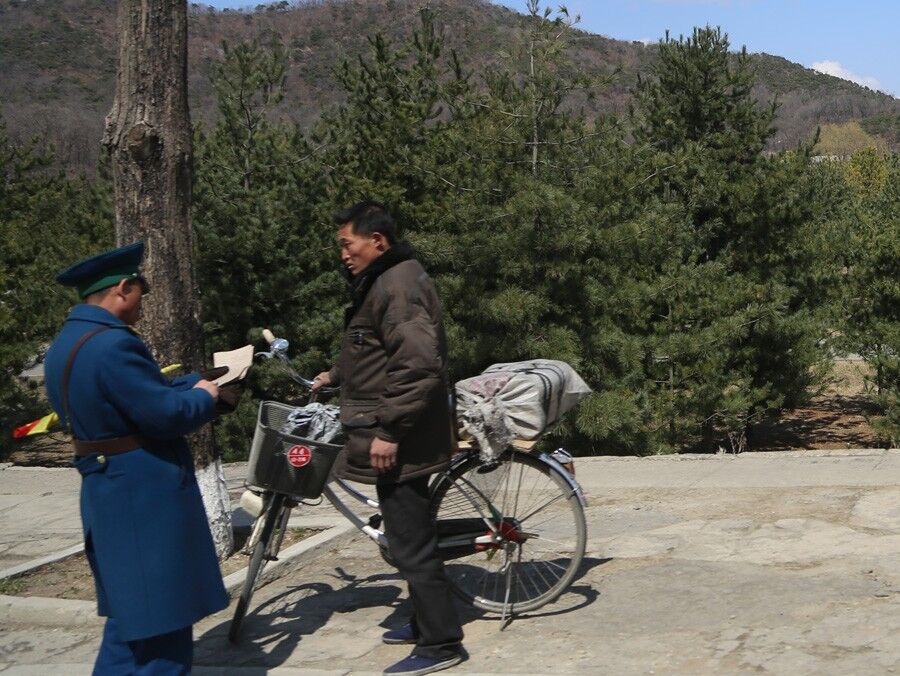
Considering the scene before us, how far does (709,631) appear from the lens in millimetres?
4844

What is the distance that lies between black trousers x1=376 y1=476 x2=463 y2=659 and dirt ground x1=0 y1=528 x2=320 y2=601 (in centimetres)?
187

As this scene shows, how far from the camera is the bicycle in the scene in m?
5.12

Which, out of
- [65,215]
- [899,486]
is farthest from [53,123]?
[899,486]

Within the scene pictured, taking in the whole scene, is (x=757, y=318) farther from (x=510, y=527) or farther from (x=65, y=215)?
(x=65, y=215)

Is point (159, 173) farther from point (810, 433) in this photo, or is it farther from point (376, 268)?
point (810, 433)

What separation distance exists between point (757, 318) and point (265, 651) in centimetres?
845

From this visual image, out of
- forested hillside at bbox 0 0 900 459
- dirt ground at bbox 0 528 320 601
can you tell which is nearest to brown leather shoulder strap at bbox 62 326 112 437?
dirt ground at bbox 0 528 320 601

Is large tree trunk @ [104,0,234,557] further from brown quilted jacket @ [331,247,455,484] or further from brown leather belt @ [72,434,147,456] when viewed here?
brown leather belt @ [72,434,147,456]

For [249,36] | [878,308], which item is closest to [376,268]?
[878,308]

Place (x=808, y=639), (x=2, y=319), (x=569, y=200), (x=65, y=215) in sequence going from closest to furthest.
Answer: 1. (x=808, y=639)
2. (x=569, y=200)
3. (x=2, y=319)
4. (x=65, y=215)

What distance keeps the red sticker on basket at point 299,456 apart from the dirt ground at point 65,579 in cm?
154

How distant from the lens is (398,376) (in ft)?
14.7

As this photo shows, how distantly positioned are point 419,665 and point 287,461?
3.35 feet

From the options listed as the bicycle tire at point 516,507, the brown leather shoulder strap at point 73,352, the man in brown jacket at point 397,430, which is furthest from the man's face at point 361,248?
the brown leather shoulder strap at point 73,352
